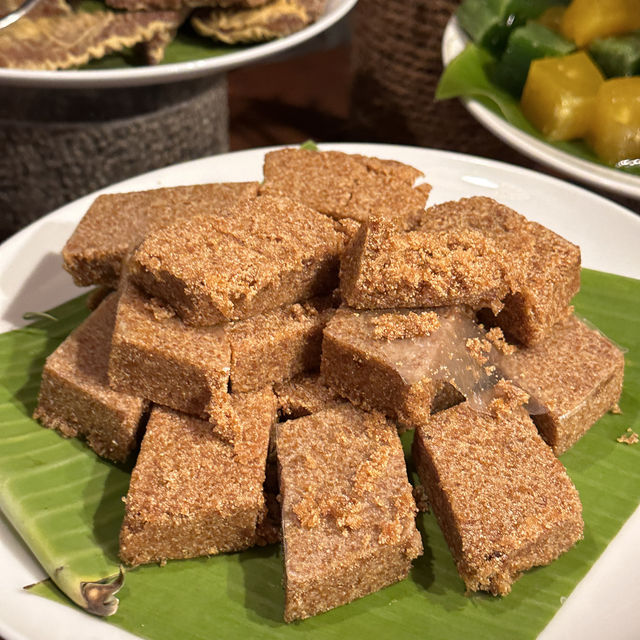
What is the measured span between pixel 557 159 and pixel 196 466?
1893mm

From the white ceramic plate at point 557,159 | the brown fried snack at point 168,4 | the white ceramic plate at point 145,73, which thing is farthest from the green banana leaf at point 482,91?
the brown fried snack at point 168,4

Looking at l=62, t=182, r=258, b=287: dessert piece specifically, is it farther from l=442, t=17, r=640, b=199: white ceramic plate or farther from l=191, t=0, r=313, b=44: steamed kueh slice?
l=442, t=17, r=640, b=199: white ceramic plate

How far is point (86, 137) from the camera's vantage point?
2934mm

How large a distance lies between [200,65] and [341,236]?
3.65 feet

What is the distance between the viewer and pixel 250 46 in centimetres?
298

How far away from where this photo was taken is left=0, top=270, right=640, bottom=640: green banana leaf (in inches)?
61.0

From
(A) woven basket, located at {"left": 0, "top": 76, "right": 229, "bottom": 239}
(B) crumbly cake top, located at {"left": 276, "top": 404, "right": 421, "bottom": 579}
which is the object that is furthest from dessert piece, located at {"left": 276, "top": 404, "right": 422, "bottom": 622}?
(A) woven basket, located at {"left": 0, "top": 76, "right": 229, "bottom": 239}

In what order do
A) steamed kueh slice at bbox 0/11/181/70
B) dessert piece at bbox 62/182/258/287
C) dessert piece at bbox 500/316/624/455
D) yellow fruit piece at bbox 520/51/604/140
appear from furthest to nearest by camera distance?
yellow fruit piece at bbox 520/51/604/140 → steamed kueh slice at bbox 0/11/181/70 → dessert piece at bbox 62/182/258/287 → dessert piece at bbox 500/316/624/455

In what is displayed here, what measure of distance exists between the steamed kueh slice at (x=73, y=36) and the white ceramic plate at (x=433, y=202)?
1.83ft

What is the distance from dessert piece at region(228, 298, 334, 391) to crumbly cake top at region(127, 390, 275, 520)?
0.24ft

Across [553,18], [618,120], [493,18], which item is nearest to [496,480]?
[618,120]

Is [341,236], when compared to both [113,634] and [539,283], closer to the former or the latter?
[539,283]

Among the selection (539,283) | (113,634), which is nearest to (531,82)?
(539,283)

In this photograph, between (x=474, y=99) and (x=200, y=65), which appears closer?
(x=200, y=65)
